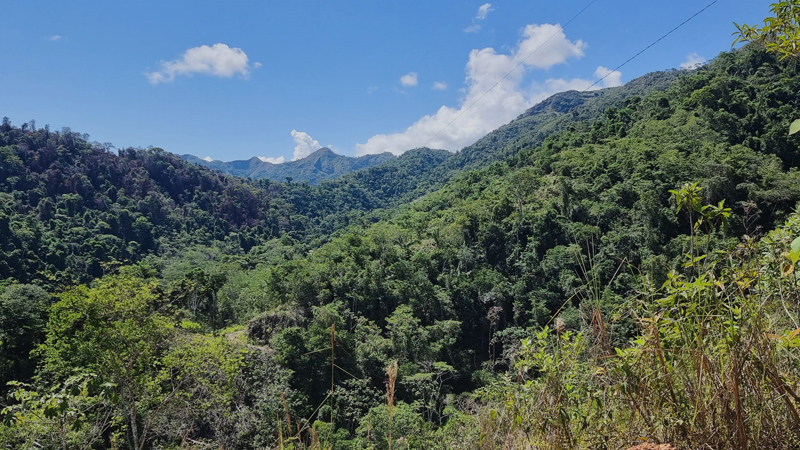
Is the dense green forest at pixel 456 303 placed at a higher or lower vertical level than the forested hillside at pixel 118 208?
lower

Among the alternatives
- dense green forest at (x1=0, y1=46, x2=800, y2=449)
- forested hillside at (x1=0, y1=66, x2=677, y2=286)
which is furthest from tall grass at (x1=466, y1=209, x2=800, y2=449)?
forested hillside at (x1=0, y1=66, x2=677, y2=286)

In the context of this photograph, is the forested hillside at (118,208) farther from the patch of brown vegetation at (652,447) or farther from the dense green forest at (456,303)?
the patch of brown vegetation at (652,447)

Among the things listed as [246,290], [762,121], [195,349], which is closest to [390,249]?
[246,290]

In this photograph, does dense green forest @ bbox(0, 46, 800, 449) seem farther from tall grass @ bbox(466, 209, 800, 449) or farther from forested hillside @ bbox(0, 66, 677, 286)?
forested hillside @ bbox(0, 66, 677, 286)

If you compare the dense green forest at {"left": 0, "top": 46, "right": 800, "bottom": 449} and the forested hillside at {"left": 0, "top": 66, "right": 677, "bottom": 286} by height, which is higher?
the forested hillside at {"left": 0, "top": 66, "right": 677, "bottom": 286}

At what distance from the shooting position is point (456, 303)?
26.0 metres

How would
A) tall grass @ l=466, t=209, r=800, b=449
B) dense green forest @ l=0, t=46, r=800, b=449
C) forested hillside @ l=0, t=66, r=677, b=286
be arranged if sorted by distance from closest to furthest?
tall grass @ l=466, t=209, r=800, b=449 < dense green forest @ l=0, t=46, r=800, b=449 < forested hillside @ l=0, t=66, r=677, b=286

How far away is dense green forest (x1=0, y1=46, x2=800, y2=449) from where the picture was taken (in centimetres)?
111

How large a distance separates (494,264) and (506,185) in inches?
397

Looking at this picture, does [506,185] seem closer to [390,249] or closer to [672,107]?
[390,249]

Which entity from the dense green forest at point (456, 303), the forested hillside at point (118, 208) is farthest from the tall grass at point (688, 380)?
the forested hillside at point (118, 208)

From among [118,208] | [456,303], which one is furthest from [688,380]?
[118,208]

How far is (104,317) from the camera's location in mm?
10117

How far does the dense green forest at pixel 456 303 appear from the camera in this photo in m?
1.11
